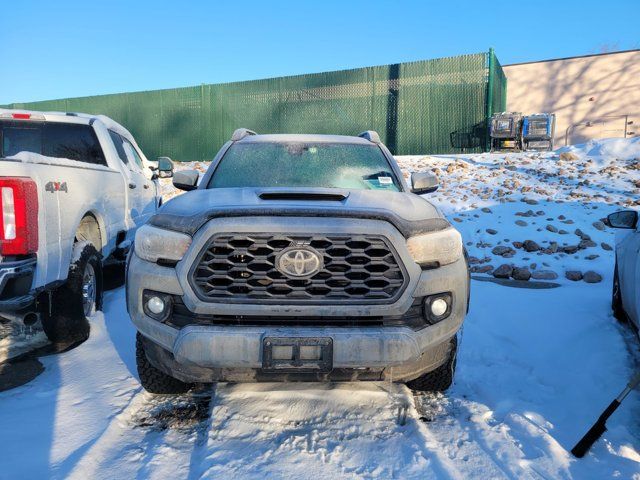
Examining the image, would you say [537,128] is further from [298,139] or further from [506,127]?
[298,139]

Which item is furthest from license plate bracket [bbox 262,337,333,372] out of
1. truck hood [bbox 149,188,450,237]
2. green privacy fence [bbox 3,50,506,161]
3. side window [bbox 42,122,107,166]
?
green privacy fence [bbox 3,50,506,161]

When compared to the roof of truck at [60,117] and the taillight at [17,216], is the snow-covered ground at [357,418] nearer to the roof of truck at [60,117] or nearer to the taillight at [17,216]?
the taillight at [17,216]

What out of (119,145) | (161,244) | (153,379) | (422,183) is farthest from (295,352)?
(119,145)

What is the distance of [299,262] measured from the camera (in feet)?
8.37

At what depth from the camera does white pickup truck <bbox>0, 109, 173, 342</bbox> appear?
3.10 meters

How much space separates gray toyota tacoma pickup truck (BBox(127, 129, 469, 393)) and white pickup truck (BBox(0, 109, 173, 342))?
950mm

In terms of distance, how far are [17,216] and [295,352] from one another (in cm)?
199

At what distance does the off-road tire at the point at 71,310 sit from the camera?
3896mm

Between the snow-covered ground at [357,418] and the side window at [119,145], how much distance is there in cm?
244

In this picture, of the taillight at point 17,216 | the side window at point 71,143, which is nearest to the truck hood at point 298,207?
the taillight at point 17,216

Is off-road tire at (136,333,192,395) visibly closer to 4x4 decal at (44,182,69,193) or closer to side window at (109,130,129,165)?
4x4 decal at (44,182,69,193)

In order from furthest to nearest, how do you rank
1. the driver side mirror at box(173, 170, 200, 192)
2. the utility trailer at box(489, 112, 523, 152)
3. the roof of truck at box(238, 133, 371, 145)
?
the utility trailer at box(489, 112, 523, 152) < the roof of truck at box(238, 133, 371, 145) < the driver side mirror at box(173, 170, 200, 192)

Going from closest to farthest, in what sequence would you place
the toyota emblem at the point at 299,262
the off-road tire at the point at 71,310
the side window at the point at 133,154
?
the toyota emblem at the point at 299,262
the off-road tire at the point at 71,310
the side window at the point at 133,154

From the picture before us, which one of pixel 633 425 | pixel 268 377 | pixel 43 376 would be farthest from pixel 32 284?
pixel 633 425
